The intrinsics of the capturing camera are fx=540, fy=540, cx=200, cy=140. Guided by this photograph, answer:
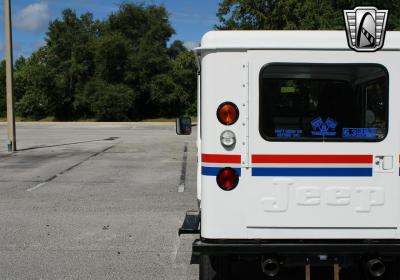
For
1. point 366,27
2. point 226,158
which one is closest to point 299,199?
point 226,158

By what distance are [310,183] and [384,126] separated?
67 centimetres

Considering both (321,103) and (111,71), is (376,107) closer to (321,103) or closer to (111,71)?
(321,103)

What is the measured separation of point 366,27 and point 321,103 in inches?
24.2

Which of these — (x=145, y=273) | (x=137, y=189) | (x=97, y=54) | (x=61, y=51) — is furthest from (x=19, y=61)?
(x=145, y=273)

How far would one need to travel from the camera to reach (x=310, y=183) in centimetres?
391

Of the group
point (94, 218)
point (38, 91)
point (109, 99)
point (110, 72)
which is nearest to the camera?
point (94, 218)

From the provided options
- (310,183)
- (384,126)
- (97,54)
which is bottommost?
(310,183)

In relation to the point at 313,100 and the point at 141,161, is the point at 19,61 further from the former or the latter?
the point at 313,100

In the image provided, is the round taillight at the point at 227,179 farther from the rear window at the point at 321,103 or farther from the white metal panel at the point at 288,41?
the white metal panel at the point at 288,41

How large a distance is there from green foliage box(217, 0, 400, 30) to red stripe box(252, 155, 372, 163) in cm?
2040

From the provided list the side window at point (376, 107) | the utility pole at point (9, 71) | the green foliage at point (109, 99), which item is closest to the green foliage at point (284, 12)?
the utility pole at point (9, 71)

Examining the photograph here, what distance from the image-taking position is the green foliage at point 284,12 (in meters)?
25.1

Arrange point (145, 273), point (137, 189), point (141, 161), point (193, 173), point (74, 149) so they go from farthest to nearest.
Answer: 1. point (74, 149)
2. point (141, 161)
3. point (193, 173)
4. point (137, 189)
5. point (145, 273)

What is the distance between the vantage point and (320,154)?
387 cm
